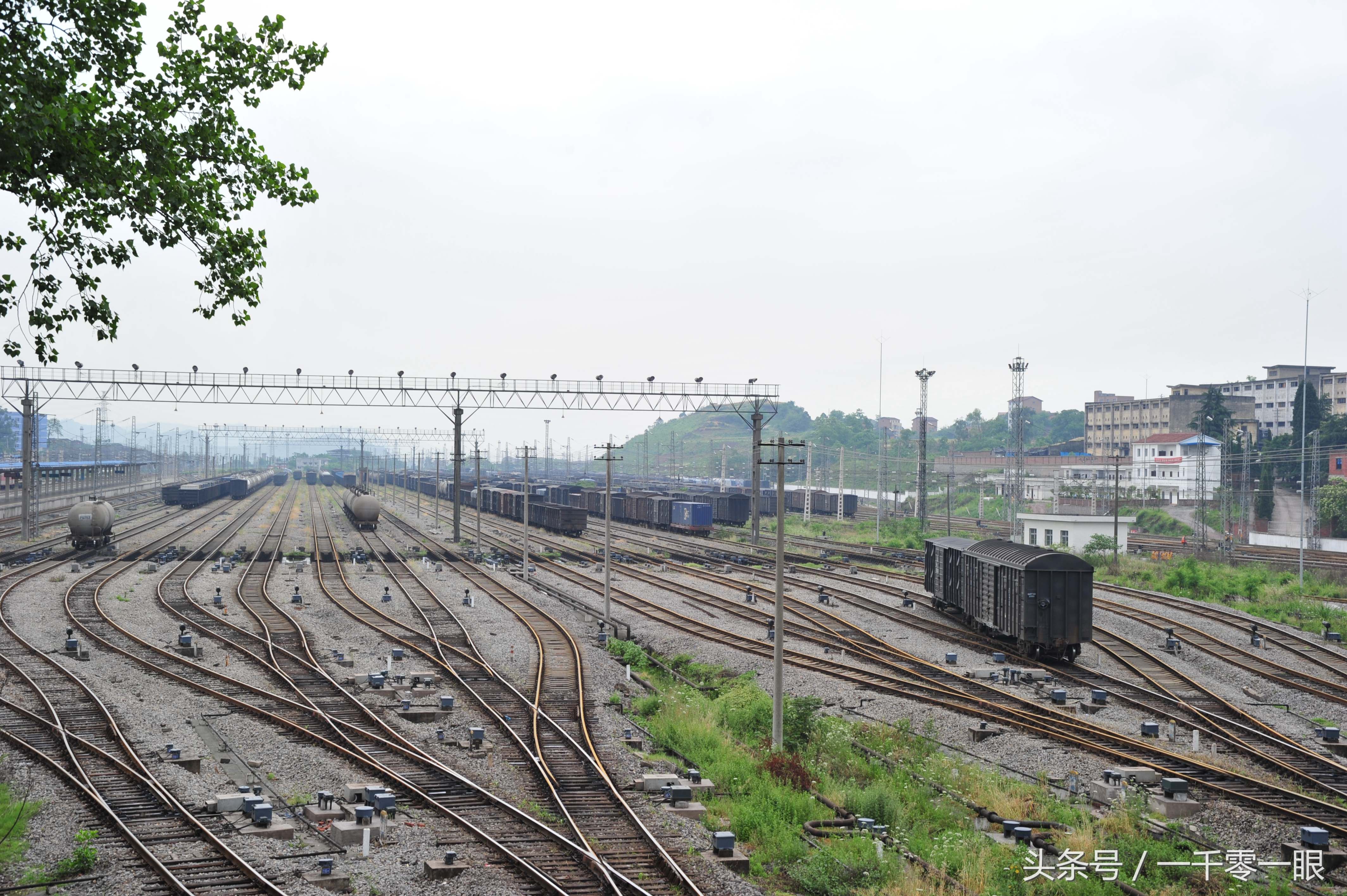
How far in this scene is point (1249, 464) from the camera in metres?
88.9

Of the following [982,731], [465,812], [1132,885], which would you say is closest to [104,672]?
[465,812]

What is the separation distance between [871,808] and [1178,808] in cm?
462

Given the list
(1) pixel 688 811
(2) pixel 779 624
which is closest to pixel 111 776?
(1) pixel 688 811

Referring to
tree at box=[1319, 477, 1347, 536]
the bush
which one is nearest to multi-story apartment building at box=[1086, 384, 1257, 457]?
tree at box=[1319, 477, 1347, 536]

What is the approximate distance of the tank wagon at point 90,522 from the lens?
48969 millimetres

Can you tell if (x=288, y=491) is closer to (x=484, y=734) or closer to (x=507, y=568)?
(x=507, y=568)

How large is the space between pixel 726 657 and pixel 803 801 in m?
11.7

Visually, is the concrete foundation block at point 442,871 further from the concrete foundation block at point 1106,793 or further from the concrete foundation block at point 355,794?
the concrete foundation block at point 1106,793

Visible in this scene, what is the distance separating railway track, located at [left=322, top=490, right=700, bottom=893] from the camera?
12516 millimetres

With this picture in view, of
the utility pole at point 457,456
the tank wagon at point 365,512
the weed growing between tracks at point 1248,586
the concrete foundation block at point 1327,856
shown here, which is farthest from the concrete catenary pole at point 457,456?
the concrete foundation block at point 1327,856

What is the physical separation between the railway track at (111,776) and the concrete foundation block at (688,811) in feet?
17.9

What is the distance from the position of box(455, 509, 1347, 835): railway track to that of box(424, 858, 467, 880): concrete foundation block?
11252 mm

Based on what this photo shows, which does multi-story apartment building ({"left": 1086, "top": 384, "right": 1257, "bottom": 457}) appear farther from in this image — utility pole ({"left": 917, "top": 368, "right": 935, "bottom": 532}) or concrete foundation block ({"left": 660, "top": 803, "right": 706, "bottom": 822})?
concrete foundation block ({"left": 660, "top": 803, "right": 706, "bottom": 822})

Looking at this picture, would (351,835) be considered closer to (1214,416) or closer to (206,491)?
(206,491)
